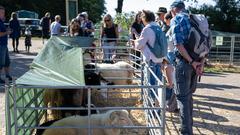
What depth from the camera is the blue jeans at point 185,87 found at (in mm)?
5598

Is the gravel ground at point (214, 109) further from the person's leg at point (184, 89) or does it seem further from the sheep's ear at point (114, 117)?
the sheep's ear at point (114, 117)

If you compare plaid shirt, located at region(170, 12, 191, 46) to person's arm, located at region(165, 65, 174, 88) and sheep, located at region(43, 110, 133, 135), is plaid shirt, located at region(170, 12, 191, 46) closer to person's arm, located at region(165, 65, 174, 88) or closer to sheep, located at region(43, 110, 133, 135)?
sheep, located at region(43, 110, 133, 135)

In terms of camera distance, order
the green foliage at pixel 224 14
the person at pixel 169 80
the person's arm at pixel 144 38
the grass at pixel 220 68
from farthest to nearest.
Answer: the green foliage at pixel 224 14, the grass at pixel 220 68, the person at pixel 169 80, the person's arm at pixel 144 38

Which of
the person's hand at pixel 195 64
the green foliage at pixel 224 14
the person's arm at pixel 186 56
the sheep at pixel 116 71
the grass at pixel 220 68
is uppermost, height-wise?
the green foliage at pixel 224 14

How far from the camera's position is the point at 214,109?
8.23 m

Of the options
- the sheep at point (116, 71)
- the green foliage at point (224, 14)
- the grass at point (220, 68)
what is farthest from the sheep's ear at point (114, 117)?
the green foliage at point (224, 14)

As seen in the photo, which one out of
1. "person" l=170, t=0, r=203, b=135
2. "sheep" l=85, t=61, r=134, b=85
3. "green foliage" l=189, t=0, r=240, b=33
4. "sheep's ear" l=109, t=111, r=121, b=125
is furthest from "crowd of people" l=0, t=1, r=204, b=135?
"green foliage" l=189, t=0, r=240, b=33

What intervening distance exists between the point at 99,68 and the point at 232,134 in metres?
3.35

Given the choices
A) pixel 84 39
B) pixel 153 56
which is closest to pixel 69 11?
pixel 84 39

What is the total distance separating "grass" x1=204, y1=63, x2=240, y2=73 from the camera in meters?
15.4

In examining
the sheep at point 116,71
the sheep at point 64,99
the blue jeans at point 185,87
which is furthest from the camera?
the sheep at point 116,71

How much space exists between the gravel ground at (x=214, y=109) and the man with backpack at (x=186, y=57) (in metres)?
0.86

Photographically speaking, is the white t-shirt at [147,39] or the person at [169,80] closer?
the white t-shirt at [147,39]

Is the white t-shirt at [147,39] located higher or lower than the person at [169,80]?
higher
